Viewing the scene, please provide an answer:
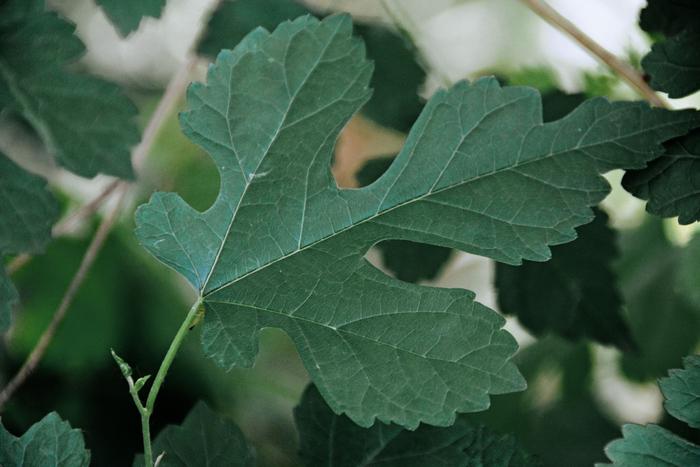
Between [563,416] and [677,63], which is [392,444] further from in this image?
[563,416]

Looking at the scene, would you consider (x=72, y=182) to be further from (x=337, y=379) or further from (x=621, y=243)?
(x=337, y=379)

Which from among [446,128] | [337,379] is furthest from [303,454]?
[446,128]

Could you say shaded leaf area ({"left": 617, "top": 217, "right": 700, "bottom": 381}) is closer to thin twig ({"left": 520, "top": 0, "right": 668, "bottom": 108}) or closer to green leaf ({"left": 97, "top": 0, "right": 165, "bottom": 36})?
thin twig ({"left": 520, "top": 0, "right": 668, "bottom": 108})

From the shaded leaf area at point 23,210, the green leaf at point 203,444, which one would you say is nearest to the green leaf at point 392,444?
the green leaf at point 203,444

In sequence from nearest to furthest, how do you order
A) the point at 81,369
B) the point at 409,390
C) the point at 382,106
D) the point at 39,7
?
the point at 409,390 → the point at 39,7 → the point at 382,106 → the point at 81,369

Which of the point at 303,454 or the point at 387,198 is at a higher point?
the point at 387,198
